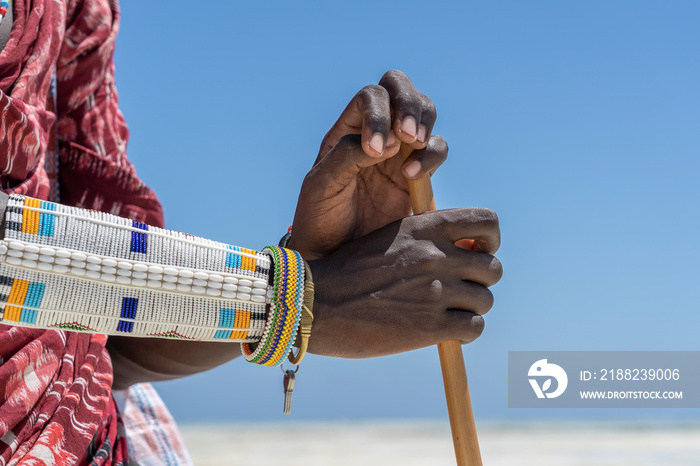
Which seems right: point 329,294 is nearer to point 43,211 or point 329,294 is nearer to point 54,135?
point 43,211

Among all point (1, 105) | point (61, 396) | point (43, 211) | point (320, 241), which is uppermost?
point (1, 105)

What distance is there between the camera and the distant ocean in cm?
541

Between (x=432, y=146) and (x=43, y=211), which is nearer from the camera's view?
(x=43, y=211)

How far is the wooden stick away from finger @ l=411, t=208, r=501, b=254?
84mm

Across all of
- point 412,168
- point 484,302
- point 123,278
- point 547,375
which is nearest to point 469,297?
point 484,302

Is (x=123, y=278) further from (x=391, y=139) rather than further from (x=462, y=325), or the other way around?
(x=462, y=325)

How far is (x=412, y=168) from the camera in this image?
1466 millimetres

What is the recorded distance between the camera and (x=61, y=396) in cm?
142

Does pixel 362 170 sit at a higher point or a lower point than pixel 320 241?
higher

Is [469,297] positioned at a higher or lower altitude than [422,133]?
lower

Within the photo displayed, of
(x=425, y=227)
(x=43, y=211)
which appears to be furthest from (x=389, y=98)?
(x=43, y=211)

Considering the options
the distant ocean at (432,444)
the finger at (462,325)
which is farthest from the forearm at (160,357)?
the distant ocean at (432,444)

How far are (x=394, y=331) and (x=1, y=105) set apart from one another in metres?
0.88

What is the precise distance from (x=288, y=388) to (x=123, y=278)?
0.45 meters
